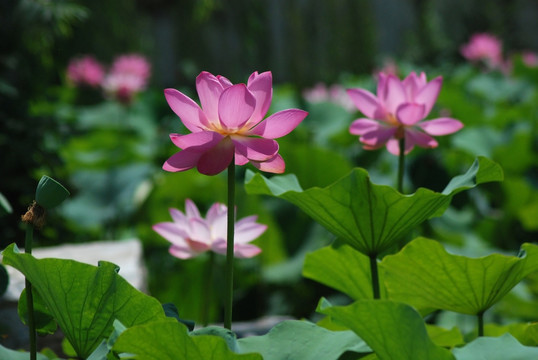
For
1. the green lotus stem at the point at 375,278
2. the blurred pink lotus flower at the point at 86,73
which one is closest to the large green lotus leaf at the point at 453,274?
the green lotus stem at the point at 375,278

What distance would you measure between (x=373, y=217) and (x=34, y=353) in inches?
13.6

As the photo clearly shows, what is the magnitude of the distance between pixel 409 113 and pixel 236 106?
30 centimetres

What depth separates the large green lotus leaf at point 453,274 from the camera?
2.15 feet

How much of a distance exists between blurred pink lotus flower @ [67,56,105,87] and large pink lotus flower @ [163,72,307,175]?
10.1 ft

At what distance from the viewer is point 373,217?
2.24 feet

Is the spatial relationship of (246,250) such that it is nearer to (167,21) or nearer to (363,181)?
(363,181)

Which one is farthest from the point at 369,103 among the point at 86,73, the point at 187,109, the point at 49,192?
the point at 86,73

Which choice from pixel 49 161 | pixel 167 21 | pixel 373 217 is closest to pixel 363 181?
pixel 373 217

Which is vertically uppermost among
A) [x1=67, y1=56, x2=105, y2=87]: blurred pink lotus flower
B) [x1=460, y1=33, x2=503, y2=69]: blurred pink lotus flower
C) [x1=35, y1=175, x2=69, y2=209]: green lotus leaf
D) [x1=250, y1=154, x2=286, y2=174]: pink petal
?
[x1=460, y1=33, x2=503, y2=69]: blurred pink lotus flower

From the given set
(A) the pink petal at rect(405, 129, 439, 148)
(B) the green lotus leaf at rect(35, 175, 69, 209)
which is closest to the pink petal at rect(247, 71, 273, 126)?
(B) the green lotus leaf at rect(35, 175, 69, 209)

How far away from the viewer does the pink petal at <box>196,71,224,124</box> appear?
0.60m

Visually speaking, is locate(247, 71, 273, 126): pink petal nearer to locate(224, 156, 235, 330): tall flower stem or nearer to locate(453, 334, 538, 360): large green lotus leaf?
locate(224, 156, 235, 330): tall flower stem

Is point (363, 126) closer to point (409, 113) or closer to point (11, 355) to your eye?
point (409, 113)

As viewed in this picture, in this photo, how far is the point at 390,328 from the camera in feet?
1.75
